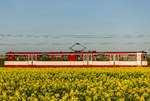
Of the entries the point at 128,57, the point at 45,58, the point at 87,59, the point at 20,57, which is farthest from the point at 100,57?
the point at 20,57

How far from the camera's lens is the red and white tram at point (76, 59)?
111 ft

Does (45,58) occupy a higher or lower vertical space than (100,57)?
lower

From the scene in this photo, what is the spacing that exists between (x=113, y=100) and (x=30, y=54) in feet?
103

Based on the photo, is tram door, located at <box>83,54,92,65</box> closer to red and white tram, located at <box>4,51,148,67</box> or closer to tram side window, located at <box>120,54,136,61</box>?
red and white tram, located at <box>4,51,148,67</box>

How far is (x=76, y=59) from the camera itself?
35.7 meters

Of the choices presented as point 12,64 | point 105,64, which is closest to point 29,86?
point 105,64

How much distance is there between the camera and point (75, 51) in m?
36.2

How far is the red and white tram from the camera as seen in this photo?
111 ft

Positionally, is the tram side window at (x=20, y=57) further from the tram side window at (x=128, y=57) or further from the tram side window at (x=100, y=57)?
the tram side window at (x=128, y=57)

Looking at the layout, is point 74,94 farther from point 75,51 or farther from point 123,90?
point 75,51

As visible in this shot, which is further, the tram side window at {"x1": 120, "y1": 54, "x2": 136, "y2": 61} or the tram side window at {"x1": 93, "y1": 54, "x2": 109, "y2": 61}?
the tram side window at {"x1": 93, "y1": 54, "x2": 109, "y2": 61}

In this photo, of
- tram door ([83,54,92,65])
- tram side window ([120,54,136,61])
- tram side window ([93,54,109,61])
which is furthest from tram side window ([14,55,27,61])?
tram side window ([120,54,136,61])

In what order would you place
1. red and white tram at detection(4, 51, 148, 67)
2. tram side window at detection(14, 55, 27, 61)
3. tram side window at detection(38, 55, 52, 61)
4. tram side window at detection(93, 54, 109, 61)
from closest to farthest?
red and white tram at detection(4, 51, 148, 67), tram side window at detection(93, 54, 109, 61), tram side window at detection(38, 55, 52, 61), tram side window at detection(14, 55, 27, 61)

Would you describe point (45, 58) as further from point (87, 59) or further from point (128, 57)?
point (128, 57)
